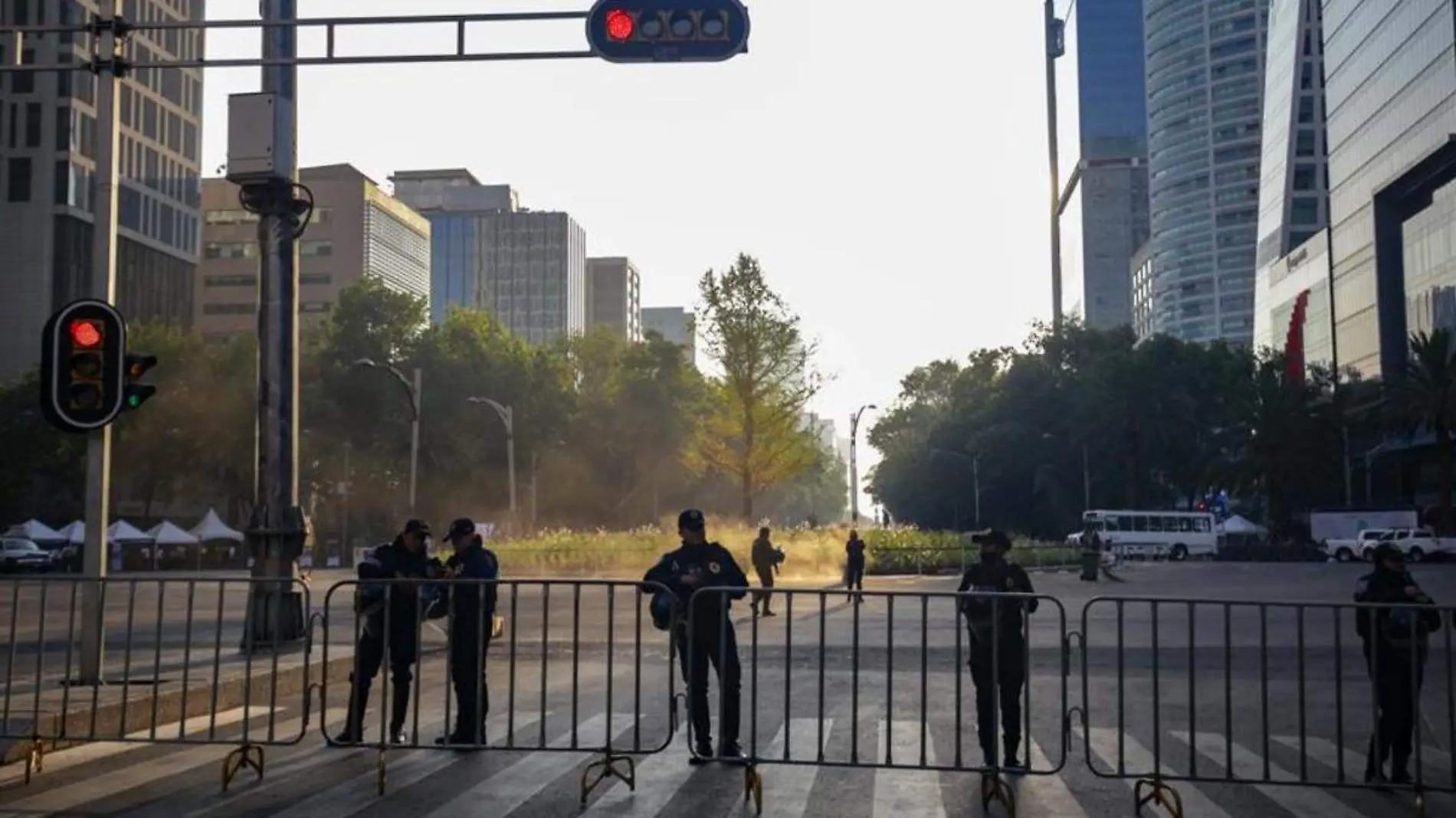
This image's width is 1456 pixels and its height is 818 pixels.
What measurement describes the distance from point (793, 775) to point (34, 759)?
5195 millimetres

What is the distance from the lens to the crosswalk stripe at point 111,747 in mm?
9141

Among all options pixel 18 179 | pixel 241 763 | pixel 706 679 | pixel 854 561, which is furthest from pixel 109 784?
pixel 18 179

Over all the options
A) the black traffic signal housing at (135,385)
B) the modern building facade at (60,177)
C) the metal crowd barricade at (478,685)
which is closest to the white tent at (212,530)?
the modern building facade at (60,177)

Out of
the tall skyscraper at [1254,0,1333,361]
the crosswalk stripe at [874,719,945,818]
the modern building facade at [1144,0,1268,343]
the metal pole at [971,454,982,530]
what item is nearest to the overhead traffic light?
the crosswalk stripe at [874,719,945,818]

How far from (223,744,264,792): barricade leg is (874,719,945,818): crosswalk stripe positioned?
399 centimetres

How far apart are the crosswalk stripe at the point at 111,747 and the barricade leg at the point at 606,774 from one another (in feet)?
8.73

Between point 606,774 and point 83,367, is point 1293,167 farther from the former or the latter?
point 606,774

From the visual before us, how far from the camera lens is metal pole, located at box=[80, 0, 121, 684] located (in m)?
11.5

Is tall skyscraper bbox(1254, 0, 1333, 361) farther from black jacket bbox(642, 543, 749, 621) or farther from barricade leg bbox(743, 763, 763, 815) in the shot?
barricade leg bbox(743, 763, 763, 815)

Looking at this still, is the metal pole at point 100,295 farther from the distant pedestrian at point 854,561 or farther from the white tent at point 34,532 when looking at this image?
the white tent at point 34,532

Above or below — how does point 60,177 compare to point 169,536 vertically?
above

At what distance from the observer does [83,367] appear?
37.5 ft

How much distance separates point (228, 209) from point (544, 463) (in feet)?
187

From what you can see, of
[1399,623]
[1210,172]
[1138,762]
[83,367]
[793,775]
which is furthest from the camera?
[1210,172]
